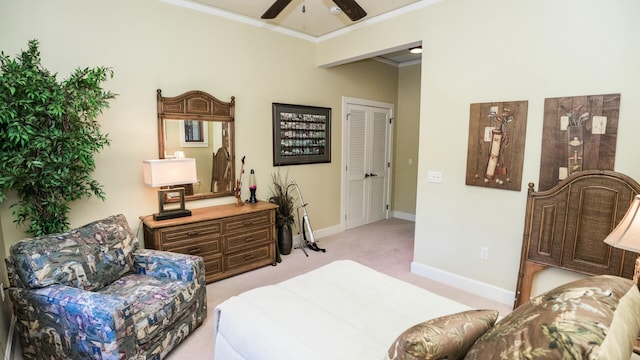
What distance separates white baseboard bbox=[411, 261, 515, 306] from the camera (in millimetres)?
3020

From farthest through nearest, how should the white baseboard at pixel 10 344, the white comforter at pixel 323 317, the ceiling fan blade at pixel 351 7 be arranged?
the ceiling fan blade at pixel 351 7 < the white baseboard at pixel 10 344 < the white comforter at pixel 323 317

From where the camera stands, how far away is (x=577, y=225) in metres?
2.46

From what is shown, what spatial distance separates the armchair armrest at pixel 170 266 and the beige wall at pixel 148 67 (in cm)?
Answer: 86

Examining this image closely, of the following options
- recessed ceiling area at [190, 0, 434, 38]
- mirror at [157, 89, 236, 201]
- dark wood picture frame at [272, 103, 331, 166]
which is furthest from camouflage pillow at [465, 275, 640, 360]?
dark wood picture frame at [272, 103, 331, 166]

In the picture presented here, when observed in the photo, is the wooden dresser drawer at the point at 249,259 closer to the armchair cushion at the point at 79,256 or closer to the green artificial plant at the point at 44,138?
the armchair cushion at the point at 79,256

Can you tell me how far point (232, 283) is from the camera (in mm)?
3414

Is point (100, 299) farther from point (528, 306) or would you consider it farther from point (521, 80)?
point (521, 80)

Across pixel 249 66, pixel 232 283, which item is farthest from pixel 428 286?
pixel 249 66

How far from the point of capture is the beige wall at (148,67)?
2744mm

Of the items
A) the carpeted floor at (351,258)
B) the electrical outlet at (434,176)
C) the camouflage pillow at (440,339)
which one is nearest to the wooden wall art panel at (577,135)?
the electrical outlet at (434,176)

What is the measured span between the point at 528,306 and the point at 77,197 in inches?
125

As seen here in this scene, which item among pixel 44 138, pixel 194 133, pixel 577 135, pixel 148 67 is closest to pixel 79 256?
pixel 44 138

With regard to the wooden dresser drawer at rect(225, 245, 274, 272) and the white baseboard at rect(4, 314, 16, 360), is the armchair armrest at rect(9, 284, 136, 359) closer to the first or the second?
the white baseboard at rect(4, 314, 16, 360)

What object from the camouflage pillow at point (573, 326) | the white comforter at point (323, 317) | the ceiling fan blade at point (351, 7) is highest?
the ceiling fan blade at point (351, 7)
